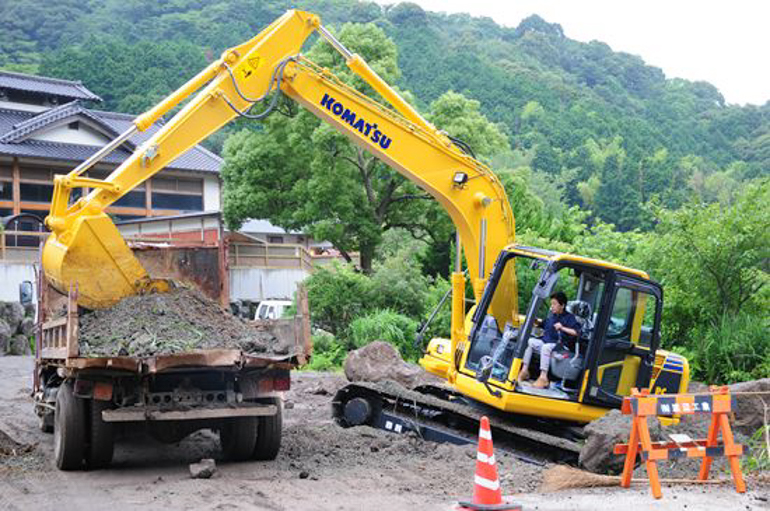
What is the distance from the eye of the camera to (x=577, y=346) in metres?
9.30

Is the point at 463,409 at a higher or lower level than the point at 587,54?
lower

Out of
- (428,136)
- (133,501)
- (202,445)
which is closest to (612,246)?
(428,136)

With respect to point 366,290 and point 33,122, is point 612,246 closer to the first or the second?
point 366,290

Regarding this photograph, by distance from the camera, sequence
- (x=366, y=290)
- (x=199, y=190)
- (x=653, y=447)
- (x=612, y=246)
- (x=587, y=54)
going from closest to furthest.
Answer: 1. (x=653, y=447)
2. (x=612, y=246)
3. (x=366, y=290)
4. (x=199, y=190)
5. (x=587, y=54)

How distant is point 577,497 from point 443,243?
17.9 metres

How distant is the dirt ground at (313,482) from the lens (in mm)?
6918

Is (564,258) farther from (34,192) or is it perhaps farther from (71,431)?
(34,192)

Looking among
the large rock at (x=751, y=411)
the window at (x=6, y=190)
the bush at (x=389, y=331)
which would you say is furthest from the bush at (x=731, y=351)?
the window at (x=6, y=190)

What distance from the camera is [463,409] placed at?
9789mm

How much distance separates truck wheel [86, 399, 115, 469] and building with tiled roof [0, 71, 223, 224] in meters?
22.9

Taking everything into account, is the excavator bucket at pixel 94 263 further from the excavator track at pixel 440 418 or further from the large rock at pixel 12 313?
the large rock at pixel 12 313

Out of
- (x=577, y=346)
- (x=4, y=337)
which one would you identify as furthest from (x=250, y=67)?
(x=4, y=337)

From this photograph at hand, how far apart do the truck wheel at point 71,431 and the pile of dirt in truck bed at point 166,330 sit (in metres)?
0.55

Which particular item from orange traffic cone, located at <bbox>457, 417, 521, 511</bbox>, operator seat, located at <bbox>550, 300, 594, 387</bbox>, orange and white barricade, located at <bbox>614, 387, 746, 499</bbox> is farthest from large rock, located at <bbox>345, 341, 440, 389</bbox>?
orange traffic cone, located at <bbox>457, 417, 521, 511</bbox>
